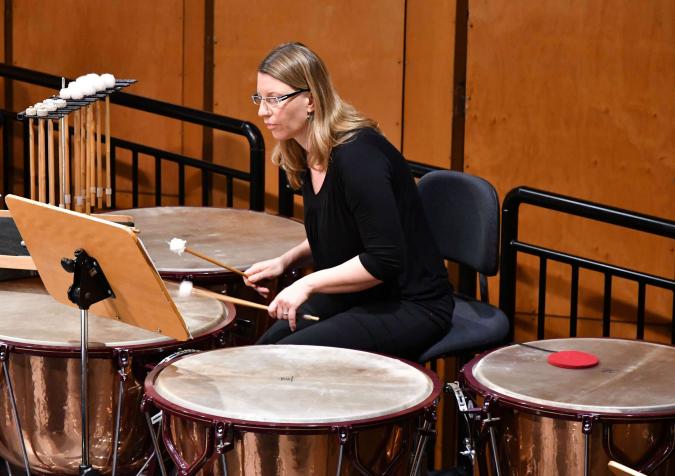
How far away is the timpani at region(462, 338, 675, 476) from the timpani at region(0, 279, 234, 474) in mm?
755

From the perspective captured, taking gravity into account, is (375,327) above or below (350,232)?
below

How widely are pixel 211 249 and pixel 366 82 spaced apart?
1781 mm

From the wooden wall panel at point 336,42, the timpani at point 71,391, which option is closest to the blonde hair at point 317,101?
the timpani at point 71,391

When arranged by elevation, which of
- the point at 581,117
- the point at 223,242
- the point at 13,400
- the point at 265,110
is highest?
the point at 265,110

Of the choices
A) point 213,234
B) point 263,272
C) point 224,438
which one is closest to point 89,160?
point 213,234

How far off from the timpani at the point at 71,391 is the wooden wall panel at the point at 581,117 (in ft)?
7.70

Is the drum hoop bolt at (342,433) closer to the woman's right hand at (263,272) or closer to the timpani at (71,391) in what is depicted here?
the timpani at (71,391)

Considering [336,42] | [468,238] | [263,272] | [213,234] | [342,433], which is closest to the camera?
[342,433]

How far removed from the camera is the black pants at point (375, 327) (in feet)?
9.62

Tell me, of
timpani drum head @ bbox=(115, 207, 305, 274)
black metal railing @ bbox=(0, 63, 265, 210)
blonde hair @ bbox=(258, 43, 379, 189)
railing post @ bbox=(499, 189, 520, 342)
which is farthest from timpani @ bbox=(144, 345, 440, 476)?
black metal railing @ bbox=(0, 63, 265, 210)

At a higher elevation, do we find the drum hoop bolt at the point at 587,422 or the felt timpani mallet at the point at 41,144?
the felt timpani mallet at the point at 41,144

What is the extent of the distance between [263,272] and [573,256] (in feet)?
3.35

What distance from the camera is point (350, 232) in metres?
3.04

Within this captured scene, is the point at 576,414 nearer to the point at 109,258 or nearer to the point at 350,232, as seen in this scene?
the point at 350,232
